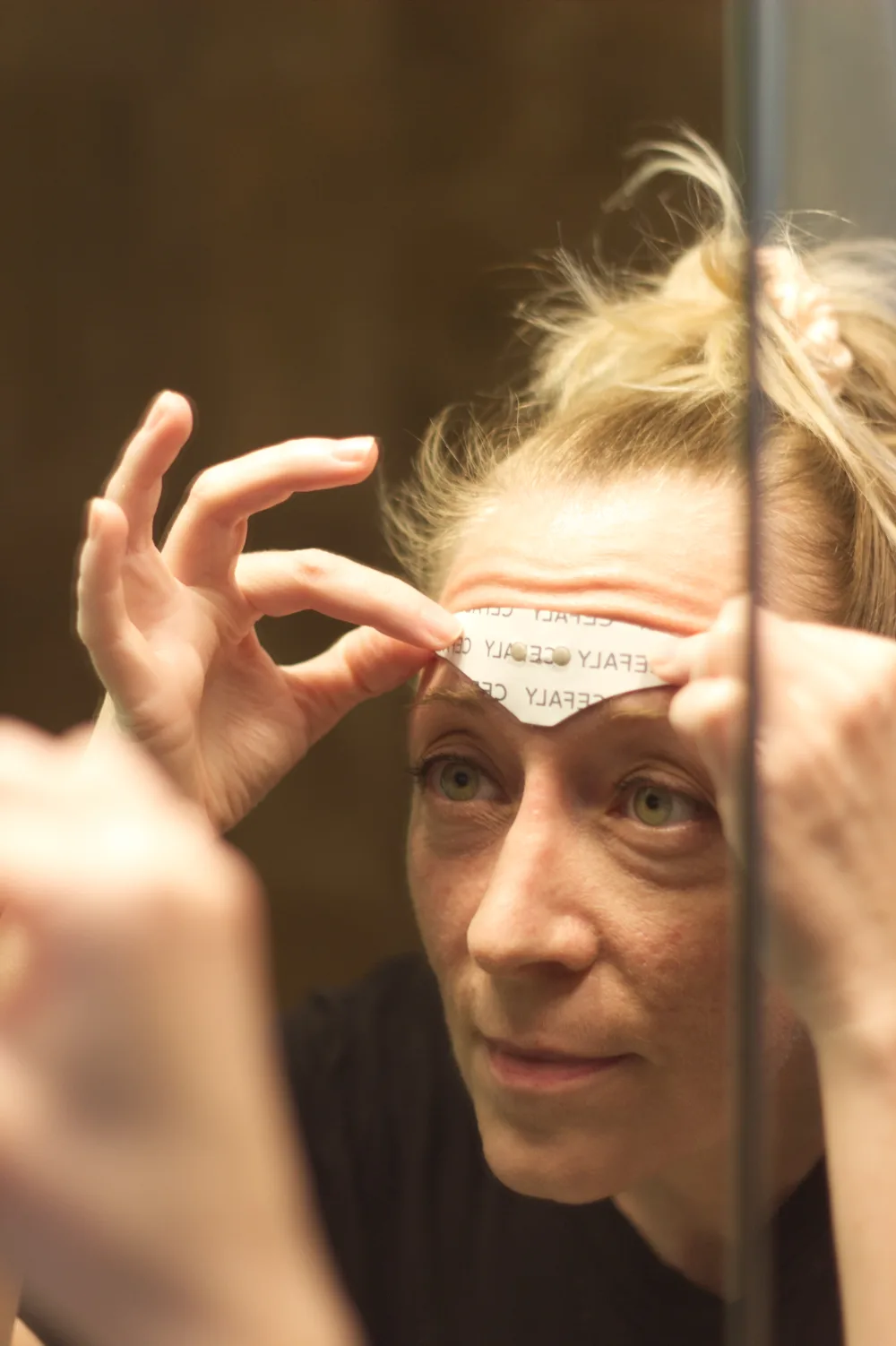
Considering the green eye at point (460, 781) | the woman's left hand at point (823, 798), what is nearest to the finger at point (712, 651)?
the woman's left hand at point (823, 798)

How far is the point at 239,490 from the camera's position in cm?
64

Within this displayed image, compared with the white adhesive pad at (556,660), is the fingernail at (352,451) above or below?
above

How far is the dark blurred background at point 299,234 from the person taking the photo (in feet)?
3.78

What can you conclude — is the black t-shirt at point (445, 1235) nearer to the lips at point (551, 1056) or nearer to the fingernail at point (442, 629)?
the lips at point (551, 1056)

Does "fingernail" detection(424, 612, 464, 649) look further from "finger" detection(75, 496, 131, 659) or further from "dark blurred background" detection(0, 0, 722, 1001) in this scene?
"dark blurred background" detection(0, 0, 722, 1001)

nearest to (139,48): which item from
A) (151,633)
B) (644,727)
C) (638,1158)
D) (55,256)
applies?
(55,256)

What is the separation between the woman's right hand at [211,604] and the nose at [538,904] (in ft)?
0.32

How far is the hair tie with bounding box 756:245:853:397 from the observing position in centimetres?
58

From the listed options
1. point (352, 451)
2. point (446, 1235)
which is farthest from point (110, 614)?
point (446, 1235)

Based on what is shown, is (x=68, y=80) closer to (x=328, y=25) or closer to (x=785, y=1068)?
(x=328, y=25)

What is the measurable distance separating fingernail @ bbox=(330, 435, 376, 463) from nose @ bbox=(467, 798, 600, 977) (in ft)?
0.53

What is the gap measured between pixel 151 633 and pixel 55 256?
0.60m

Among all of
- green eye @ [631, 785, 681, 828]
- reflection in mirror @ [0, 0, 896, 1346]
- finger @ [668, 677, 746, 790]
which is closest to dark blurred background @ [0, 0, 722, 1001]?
reflection in mirror @ [0, 0, 896, 1346]

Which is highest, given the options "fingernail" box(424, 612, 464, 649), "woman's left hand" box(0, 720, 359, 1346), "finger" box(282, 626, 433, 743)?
"fingernail" box(424, 612, 464, 649)
